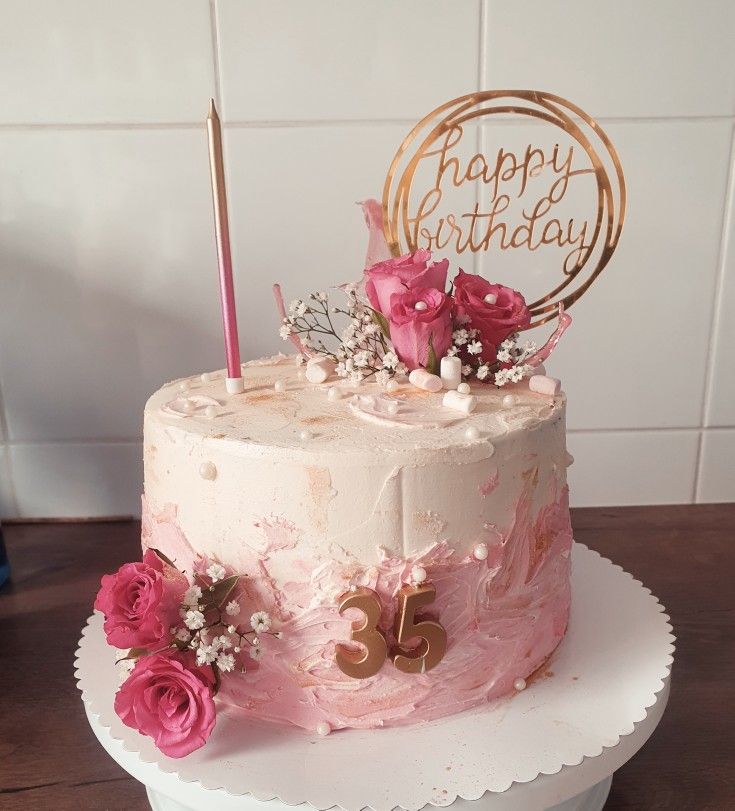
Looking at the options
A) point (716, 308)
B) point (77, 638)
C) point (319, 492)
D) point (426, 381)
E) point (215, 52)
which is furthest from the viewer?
point (716, 308)

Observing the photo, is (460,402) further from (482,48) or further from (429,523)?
(482,48)

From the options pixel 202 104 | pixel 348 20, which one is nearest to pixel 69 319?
pixel 202 104

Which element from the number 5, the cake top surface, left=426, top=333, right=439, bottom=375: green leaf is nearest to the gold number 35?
the number 5

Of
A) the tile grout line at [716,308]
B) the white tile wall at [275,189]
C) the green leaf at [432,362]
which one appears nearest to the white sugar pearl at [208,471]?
the green leaf at [432,362]

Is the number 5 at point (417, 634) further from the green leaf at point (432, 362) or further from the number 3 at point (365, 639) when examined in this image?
the green leaf at point (432, 362)

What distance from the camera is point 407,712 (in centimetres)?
67

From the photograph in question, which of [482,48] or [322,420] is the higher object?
[482,48]

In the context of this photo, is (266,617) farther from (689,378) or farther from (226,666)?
(689,378)

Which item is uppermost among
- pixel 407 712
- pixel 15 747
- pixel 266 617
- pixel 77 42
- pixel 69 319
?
pixel 77 42

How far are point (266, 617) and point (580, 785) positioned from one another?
292 mm

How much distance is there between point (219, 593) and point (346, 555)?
0.11 meters

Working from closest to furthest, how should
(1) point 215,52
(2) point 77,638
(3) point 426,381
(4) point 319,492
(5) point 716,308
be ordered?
(4) point 319,492, (3) point 426,381, (2) point 77,638, (1) point 215,52, (5) point 716,308

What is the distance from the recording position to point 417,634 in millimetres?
632

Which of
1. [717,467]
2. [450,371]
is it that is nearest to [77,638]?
[450,371]
